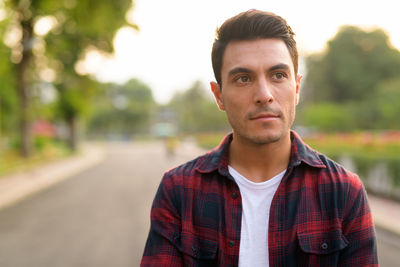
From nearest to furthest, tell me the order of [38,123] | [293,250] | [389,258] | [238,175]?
[293,250] < [238,175] < [389,258] < [38,123]

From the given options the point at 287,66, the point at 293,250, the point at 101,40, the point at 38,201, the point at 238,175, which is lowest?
the point at 38,201

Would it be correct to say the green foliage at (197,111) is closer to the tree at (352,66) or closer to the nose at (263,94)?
the tree at (352,66)

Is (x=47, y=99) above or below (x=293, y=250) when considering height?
above

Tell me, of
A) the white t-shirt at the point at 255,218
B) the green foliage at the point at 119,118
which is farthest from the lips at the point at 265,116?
the green foliage at the point at 119,118

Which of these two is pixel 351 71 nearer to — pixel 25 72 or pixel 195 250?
pixel 25 72

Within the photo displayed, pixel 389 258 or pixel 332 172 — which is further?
pixel 389 258

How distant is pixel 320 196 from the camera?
1.62m

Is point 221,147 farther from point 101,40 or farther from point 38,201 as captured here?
point 101,40

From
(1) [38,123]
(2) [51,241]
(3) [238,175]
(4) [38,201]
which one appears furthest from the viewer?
(1) [38,123]

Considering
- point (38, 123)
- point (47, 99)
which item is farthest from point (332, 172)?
point (38, 123)

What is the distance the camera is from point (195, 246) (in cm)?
166

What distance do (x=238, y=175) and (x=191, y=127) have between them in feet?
257

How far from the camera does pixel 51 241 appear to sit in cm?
643

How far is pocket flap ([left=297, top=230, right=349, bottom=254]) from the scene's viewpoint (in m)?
1.56
